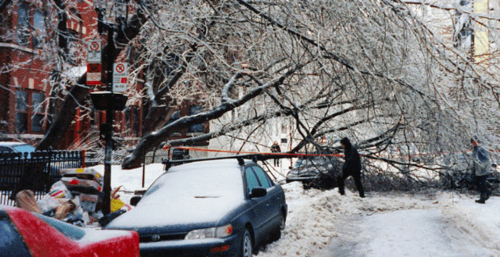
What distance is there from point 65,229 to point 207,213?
2772mm

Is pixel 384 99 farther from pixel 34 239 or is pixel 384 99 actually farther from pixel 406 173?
pixel 34 239

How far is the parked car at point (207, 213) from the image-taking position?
557 centimetres

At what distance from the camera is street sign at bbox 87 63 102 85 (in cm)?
963

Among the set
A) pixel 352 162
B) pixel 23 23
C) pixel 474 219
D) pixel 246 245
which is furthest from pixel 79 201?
pixel 474 219

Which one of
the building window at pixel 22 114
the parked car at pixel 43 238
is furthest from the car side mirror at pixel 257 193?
the building window at pixel 22 114

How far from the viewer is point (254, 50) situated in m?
11.3

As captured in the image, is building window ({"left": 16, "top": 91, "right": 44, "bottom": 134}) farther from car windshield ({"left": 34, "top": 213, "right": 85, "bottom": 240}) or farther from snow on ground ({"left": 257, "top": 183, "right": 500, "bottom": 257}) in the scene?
car windshield ({"left": 34, "top": 213, "right": 85, "bottom": 240})

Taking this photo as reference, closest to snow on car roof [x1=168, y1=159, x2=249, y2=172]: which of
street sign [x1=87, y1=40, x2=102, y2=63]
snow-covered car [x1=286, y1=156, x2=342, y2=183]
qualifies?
street sign [x1=87, y1=40, x2=102, y2=63]

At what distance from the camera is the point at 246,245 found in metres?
6.16

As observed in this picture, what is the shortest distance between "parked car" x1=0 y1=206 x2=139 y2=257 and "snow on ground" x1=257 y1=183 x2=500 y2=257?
3.95 metres

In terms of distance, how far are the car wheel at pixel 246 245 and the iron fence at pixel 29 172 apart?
644cm

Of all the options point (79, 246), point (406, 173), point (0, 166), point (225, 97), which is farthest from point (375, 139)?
point (79, 246)

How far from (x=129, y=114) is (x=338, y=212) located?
22799 mm

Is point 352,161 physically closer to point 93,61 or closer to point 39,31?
point 93,61
